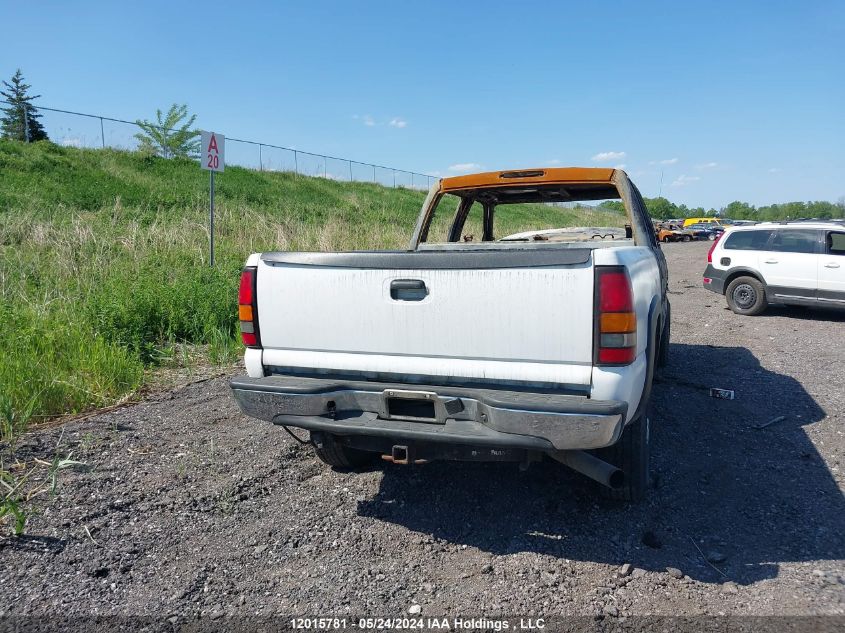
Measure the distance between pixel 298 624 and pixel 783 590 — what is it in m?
2.12

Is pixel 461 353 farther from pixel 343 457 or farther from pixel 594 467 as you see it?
pixel 343 457

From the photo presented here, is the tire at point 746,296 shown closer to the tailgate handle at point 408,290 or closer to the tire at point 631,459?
the tire at point 631,459

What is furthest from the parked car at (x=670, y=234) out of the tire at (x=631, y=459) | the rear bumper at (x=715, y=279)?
the tire at (x=631, y=459)

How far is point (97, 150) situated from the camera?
28000 mm

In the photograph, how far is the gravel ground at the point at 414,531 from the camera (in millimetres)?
2643

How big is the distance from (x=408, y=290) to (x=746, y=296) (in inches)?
397

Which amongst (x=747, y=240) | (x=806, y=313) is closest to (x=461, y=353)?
(x=747, y=240)

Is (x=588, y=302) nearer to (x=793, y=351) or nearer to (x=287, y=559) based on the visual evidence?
(x=287, y=559)

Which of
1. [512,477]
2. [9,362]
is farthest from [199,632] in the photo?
[9,362]

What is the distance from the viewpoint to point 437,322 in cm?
291

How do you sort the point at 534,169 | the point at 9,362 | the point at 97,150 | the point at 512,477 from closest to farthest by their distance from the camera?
the point at 512,477 < the point at 534,169 < the point at 9,362 < the point at 97,150

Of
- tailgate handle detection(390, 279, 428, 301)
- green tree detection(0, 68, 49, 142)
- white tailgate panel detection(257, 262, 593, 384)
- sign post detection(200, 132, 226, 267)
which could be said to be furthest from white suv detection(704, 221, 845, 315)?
green tree detection(0, 68, 49, 142)

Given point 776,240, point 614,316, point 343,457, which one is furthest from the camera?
point 776,240

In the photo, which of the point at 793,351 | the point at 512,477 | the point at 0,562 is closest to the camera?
the point at 0,562
